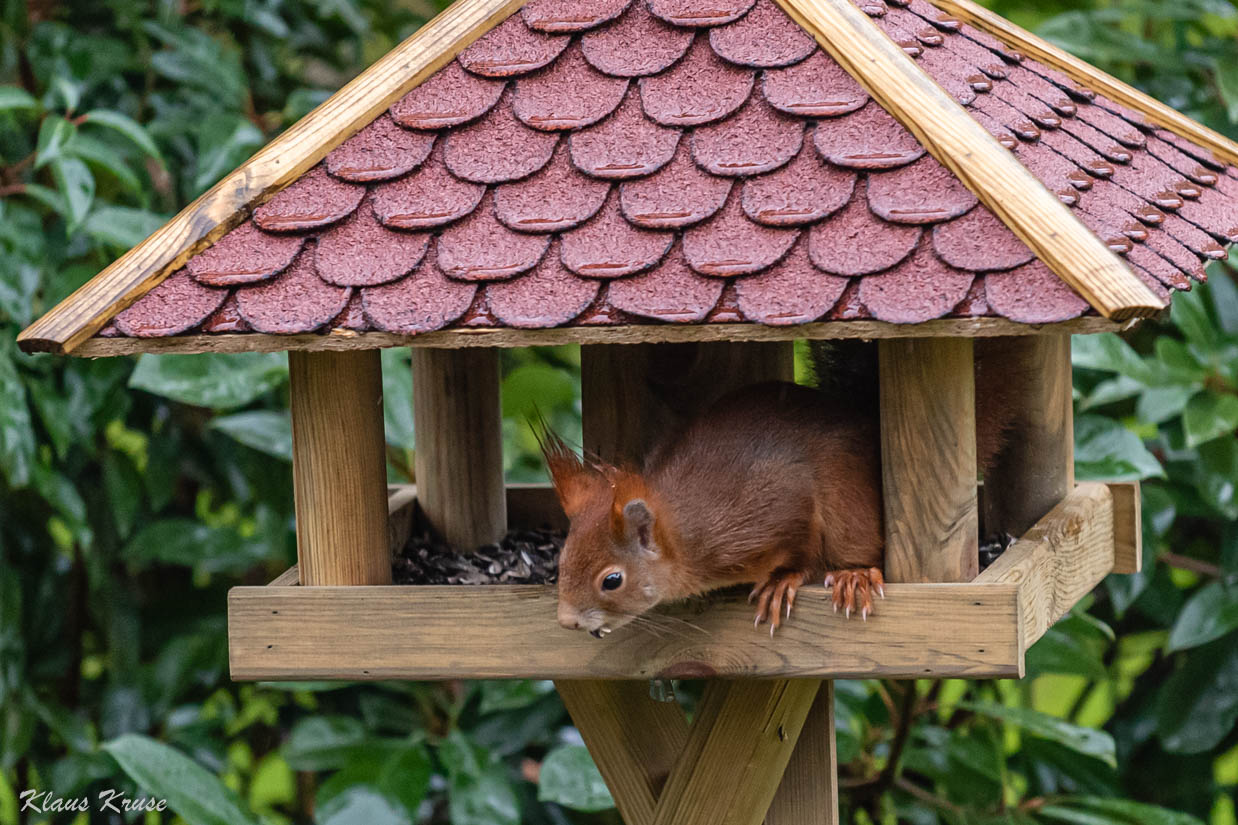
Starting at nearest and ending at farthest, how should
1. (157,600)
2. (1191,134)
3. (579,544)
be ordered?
(579,544)
(1191,134)
(157,600)

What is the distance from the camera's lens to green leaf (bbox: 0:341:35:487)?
2.15 meters

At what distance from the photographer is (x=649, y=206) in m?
1.37

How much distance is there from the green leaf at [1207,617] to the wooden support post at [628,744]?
43.8 inches

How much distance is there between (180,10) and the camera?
2949mm

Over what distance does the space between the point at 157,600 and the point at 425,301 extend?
1.92 m

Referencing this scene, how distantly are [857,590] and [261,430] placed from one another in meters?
1.34

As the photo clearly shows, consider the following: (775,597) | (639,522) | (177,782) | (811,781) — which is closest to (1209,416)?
(811,781)

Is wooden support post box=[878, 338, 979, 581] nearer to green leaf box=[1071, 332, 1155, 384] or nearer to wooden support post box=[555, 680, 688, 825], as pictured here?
wooden support post box=[555, 680, 688, 825]

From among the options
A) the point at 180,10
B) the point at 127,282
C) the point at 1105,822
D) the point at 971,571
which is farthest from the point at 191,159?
the point at 1105,822

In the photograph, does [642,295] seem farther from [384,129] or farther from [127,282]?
[127,282]

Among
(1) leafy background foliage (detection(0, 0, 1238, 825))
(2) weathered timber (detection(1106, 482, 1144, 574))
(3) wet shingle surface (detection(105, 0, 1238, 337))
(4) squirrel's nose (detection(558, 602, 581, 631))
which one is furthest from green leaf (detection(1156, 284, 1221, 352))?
(4) squirrel's nose (detection(558, 602, 581, 631))

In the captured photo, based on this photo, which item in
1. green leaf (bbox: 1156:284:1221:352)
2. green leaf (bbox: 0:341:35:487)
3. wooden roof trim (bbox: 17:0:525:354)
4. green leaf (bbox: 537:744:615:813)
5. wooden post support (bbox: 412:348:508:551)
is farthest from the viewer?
green leaf (bbox: 1156:284:1221:352)

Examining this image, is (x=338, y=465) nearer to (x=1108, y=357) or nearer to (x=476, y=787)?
(x=476, y=787)

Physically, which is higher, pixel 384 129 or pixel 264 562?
pixel 384 129
